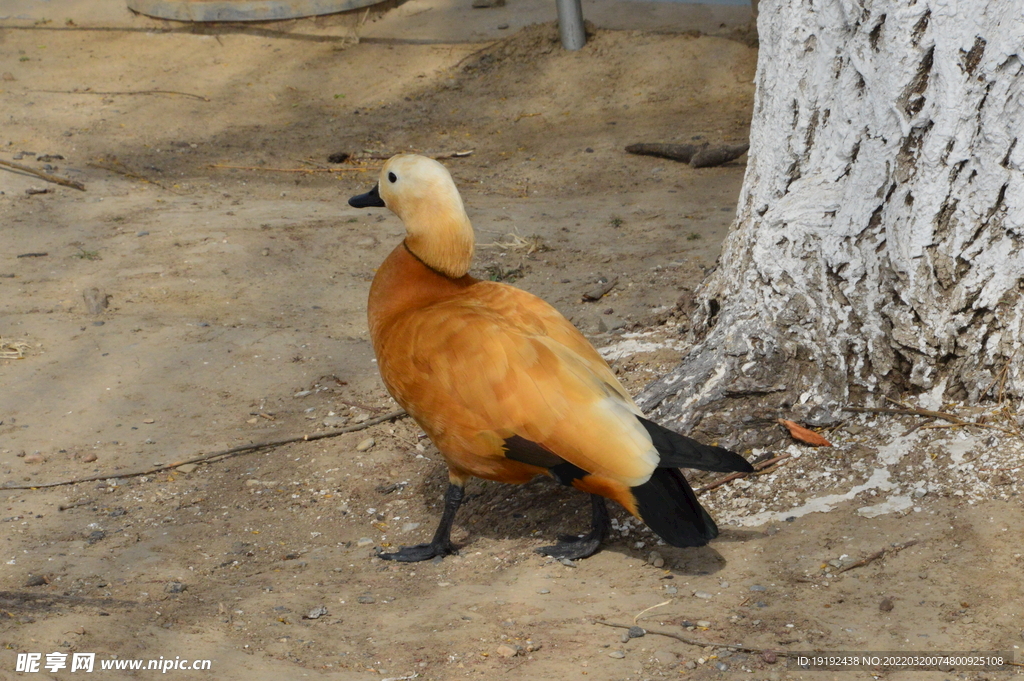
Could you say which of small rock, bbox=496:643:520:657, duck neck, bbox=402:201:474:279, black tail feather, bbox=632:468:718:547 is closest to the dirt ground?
small rock, bbox=496:643:520:657

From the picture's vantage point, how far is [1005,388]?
2.85m

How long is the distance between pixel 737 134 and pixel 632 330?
3817 millimetres

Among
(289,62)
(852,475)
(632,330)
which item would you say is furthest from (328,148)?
(852,475)

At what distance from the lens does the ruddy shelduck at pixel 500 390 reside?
8.70 ft

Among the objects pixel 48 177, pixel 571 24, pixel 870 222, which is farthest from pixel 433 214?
pixel 571 24

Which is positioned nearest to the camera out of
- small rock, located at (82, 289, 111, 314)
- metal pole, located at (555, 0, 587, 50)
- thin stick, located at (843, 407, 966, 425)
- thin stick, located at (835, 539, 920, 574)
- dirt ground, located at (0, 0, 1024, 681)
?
dirt ground, located at (0, 0, 1024, 681)

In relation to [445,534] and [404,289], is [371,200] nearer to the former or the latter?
[404,289]

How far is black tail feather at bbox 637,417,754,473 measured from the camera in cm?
257

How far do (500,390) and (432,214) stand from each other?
0.65m

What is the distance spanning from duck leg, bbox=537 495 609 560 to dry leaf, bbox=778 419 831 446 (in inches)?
25.5

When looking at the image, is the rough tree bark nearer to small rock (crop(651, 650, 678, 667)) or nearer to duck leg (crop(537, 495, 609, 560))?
duck leg (crop(537, 495, 609, 560))

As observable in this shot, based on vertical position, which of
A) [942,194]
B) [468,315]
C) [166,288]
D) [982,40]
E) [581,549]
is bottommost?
[581,549]

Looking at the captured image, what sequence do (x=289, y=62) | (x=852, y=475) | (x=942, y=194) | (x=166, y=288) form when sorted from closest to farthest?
(x=942, y=194) → (x=852, y=475) → (x=166, y=288) → (x=289, y=62)

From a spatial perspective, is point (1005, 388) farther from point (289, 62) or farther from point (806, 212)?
point (289, 62)
